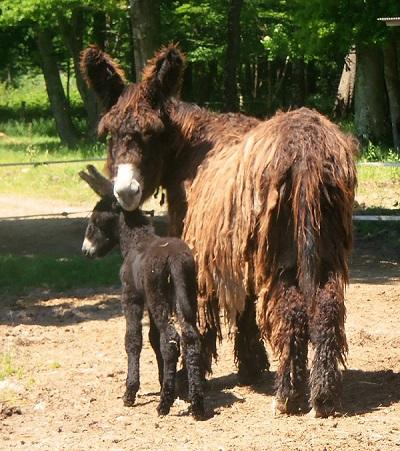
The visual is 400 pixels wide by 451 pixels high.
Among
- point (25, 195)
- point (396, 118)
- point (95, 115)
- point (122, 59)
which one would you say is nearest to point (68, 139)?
point (95, 115)

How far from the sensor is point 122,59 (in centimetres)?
3359

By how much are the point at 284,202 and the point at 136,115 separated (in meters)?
1.34

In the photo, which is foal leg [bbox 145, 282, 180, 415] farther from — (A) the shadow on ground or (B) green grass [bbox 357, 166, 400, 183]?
(B) green grass [bbox 357, 166, 400, 183]

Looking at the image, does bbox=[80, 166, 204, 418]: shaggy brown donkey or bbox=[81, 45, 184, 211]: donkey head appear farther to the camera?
bbox=[81, 45, 184, 211]: donkey head

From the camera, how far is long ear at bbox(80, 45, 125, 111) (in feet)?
22.4

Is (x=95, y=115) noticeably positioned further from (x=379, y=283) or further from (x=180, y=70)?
(x=180, y=70)

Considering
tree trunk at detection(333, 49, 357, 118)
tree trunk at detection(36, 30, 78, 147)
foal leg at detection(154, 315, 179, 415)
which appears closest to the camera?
foal leg at detection(154, 315, 179, 415)

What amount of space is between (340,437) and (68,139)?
25532 mm

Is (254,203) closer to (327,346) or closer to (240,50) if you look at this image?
(327,346)

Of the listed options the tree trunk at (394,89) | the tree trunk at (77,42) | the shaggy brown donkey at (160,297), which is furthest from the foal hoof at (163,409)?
the tree trunk at (77,42)

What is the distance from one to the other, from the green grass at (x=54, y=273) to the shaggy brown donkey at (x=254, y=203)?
4266mm

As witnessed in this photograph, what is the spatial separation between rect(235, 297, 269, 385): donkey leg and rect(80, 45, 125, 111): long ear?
1.72m

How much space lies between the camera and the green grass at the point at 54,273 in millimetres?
10898

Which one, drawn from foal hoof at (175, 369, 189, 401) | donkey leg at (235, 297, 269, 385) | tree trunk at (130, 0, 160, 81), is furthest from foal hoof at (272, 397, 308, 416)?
tree trunk at (130, 0, 160, 81)
